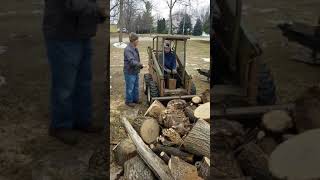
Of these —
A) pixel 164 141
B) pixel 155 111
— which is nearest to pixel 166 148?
pixel 164 141

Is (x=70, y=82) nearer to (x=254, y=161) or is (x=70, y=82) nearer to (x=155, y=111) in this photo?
(x=254, y=161)

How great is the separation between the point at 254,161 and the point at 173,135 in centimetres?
243

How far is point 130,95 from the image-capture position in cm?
550

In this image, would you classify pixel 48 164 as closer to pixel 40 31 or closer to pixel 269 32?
pixel 40 31

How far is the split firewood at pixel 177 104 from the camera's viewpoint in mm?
5247

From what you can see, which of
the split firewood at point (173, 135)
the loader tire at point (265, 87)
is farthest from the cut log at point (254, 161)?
the split firewood at point (173, 135)

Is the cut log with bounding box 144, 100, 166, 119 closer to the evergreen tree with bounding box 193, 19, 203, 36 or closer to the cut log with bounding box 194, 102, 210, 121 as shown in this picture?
the cut log with bounding box 194, 102, 210, 121

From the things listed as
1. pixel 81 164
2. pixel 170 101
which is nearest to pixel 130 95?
pixel 170 101

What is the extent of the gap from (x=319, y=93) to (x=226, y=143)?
49 centimetres

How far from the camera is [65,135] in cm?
182

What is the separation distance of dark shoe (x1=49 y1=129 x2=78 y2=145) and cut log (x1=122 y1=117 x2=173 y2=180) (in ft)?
4.94

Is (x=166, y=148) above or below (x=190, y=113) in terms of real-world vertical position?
below

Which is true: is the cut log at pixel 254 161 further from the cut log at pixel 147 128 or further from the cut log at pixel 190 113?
the cut log at pixel 190 113

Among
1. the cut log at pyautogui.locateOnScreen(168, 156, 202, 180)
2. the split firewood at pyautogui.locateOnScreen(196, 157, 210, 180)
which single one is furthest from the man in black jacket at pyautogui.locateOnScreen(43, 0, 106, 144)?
the split firewood at pyautogui.locateOnScreen(196, 157, 210, 180)
